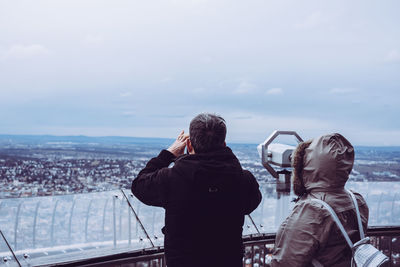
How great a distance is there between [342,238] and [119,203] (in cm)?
181

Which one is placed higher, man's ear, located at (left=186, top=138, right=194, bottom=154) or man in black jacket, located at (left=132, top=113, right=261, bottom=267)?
man's ear, located at (left=186, top=138, right=194, bottom=154)

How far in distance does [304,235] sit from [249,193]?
350 millimetres

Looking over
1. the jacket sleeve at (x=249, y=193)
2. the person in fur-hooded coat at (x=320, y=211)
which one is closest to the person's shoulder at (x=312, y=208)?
the person in fur-hooded coat at (x=320, y=211)

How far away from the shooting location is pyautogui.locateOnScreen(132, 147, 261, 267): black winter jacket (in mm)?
1735

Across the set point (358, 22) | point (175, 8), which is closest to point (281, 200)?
point (358, 22)

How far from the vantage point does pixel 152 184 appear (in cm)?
176

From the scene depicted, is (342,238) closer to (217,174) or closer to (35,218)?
(217,174)

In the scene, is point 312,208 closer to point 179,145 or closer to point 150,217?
point 179,145

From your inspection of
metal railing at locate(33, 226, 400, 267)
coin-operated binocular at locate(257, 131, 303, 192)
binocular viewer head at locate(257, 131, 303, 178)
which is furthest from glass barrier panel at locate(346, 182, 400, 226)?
binocular viewer head at locate(257, 131, 303, 178)

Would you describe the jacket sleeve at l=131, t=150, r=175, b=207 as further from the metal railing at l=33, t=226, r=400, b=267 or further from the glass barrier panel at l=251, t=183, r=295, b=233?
the glass barrier panel at l=251, t=183, r=295, b=233

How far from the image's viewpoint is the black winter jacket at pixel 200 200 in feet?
5.69

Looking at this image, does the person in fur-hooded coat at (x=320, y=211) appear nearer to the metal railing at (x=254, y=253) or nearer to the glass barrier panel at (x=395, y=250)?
the metal railing at (x=254, y=253)

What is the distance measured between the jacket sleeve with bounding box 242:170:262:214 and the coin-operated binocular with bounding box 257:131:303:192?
1.18 m

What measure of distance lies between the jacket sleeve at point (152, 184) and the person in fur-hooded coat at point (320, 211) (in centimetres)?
69
